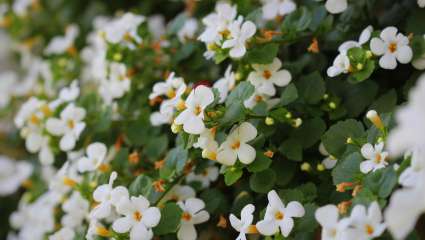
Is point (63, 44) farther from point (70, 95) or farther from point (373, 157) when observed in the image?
point (373, 157)

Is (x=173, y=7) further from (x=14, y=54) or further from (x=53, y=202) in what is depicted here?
(x=53, y=202)

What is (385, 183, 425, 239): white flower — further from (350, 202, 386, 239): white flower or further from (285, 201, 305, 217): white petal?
(285, 201, 305, 217): white petal

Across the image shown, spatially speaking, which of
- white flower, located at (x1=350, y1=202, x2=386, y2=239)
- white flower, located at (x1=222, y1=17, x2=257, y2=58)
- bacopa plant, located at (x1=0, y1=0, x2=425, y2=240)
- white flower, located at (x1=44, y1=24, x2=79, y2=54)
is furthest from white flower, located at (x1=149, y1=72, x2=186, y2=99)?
white flower, located at (x1=44, y1=24, x2=79, y2=54)

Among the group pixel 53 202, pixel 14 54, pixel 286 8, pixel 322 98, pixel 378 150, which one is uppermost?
pixel 14 54

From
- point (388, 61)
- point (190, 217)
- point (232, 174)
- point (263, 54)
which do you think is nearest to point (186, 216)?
point (190, 217)

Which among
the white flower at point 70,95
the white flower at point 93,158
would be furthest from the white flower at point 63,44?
the white flower at point 93,158

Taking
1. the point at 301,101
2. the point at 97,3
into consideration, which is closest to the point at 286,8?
the point at 301,101
